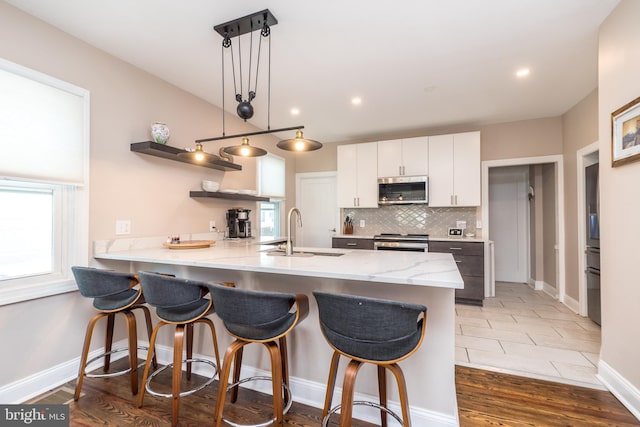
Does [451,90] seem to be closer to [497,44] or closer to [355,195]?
[497,44]

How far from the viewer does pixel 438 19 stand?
2.02m

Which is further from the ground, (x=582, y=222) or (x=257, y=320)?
(x=582, y=222)

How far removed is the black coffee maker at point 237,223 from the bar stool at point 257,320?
2217mm

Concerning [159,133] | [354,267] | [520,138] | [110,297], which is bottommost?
[110,297]

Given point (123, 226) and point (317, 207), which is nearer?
point (123, 226)

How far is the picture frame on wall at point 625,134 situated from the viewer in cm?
173

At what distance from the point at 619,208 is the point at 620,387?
1.18 metres

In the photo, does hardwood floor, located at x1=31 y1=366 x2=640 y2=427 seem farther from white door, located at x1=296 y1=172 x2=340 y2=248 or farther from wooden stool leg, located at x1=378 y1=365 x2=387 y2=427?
white door, located at x1=296 y1=172 x2=340 y2=248

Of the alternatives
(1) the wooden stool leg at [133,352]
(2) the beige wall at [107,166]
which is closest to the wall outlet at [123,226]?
(2) the beige wall at [107,166]

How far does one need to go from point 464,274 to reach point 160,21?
4.22 metres

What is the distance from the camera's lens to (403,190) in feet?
14.5

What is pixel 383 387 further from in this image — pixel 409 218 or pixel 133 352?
pixel 409 218

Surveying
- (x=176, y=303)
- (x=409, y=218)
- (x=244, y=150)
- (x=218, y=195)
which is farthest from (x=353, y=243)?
(x=176, y=303)
